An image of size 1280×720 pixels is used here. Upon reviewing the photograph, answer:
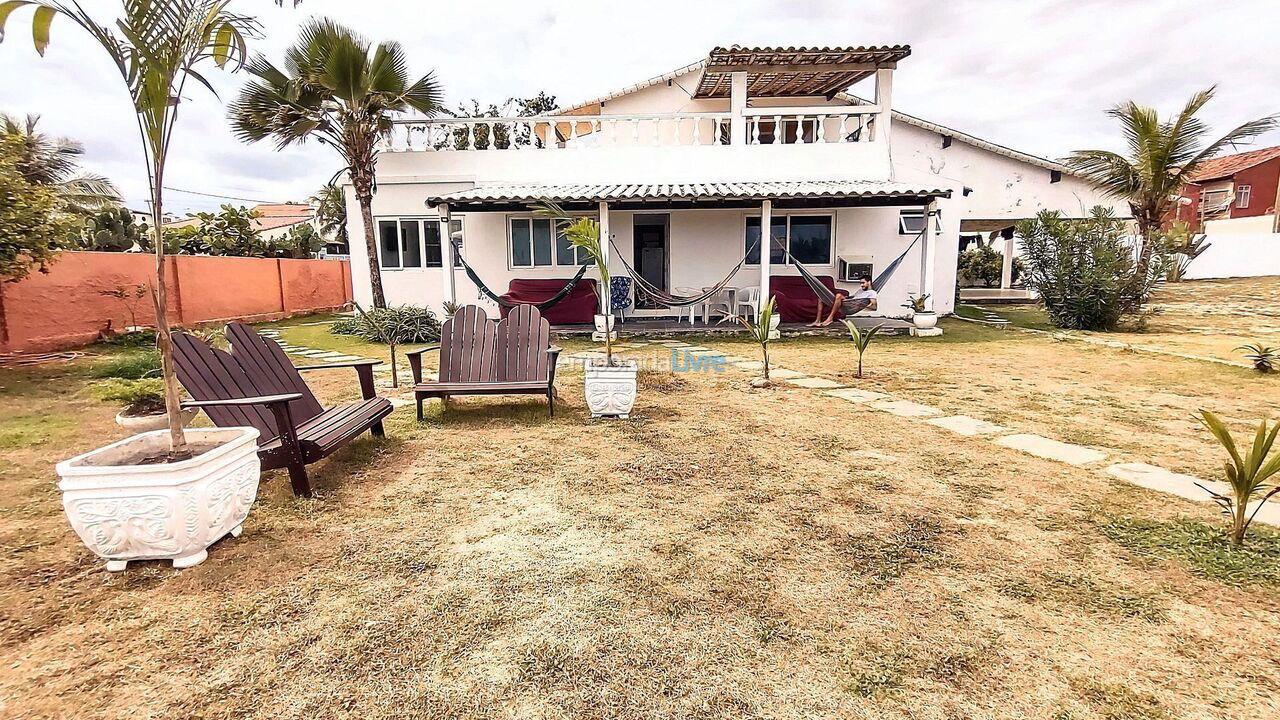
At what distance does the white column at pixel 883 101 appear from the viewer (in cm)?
1105

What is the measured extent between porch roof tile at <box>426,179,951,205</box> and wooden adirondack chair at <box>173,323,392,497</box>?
601cm

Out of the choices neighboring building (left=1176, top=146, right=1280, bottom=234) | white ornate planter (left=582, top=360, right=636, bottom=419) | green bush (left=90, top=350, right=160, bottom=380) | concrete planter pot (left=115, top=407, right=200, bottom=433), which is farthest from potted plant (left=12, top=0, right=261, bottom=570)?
neighboring building (left=1176, top=146, right=1280, bottom=234)

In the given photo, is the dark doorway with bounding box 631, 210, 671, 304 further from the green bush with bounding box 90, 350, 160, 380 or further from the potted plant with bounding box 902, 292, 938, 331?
the green bush with bounding box 90, 350, 160, 380

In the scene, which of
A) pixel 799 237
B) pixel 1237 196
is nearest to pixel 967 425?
pixel 799 237

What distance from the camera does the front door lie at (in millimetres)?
12328

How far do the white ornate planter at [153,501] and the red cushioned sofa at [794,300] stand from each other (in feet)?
31.4

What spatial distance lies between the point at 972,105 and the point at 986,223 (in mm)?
10061

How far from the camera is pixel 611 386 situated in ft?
16.5

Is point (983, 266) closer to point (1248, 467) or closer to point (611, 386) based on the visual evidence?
point (611, 386)

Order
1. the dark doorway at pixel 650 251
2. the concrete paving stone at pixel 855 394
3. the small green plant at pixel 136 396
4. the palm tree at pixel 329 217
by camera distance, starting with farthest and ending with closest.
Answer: the palm tree at pixel 329 217 < the dark doorway at pixel 650 251 < the concrete paving stone at pixel 855 394 < the small green plant at pixel 136 396

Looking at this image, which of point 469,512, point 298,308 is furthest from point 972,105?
point 469,512

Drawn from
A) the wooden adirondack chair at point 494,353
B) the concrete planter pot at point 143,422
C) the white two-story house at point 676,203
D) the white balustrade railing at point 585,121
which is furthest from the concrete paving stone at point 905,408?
the white balustrade railing at point 585,121

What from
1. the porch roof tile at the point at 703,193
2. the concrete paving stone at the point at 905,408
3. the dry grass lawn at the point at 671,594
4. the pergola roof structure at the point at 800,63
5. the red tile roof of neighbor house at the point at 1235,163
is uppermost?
the red tile roof of neighbor house at the point at 1235,163

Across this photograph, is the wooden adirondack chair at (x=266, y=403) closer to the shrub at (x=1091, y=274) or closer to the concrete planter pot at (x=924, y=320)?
the concrete planter pot at (x=924, y=320)
